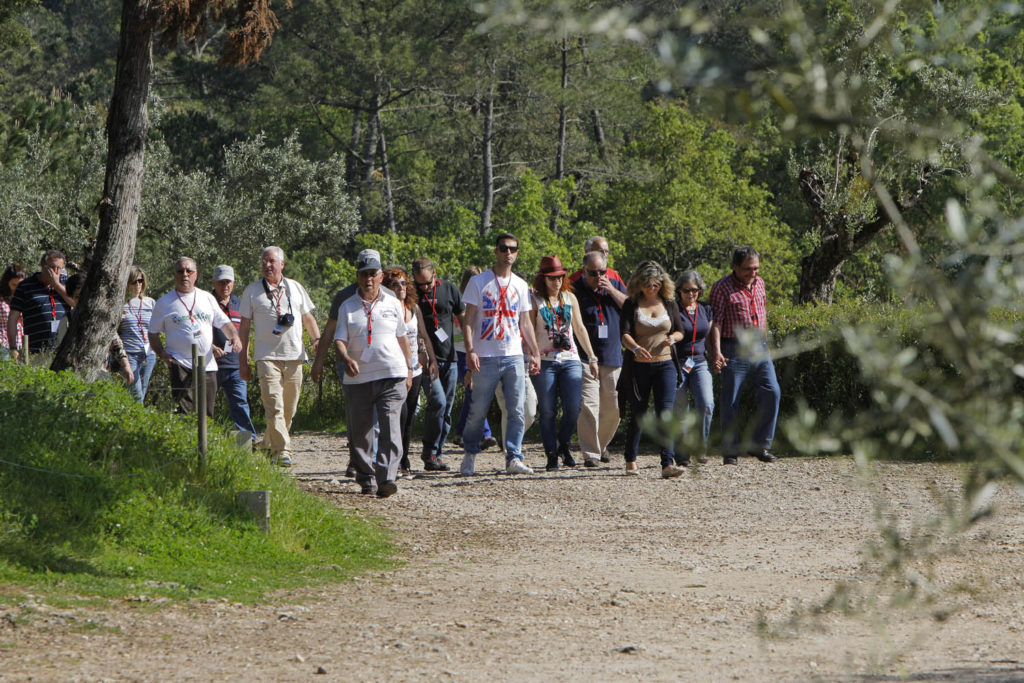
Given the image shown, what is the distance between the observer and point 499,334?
10.8 meters

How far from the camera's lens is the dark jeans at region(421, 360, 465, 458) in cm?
1157

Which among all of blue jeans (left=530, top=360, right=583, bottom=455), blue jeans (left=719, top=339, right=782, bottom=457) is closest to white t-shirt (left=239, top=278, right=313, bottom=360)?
blue jeans (left=530, top=360, right=583, bottom=455)

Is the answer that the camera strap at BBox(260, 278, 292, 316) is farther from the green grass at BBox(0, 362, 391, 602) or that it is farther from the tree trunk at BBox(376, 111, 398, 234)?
the tree trunk at BBox(376, 111, 398, 234)

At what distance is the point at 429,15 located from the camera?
41906mm

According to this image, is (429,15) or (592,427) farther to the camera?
(429,15)

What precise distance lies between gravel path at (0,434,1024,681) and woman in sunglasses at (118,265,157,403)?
3520 millimetres

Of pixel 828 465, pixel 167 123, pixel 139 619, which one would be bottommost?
pixel 139 619

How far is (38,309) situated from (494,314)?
4855mm

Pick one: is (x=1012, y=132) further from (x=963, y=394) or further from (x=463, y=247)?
(x=963, y=394)

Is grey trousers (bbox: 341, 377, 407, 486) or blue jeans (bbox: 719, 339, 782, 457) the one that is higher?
blue jeans (bbox: 719, 339, 782, 457)

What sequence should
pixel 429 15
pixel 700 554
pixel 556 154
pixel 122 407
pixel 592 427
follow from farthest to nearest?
A: pixel 556 154 → pixel 429 15 → pixel 592 427 → pixel 122 407 → pixel 700 554

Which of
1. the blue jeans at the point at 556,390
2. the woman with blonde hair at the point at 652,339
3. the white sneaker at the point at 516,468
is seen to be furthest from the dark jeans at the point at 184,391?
the woman with blonde hair at the point at 652,339

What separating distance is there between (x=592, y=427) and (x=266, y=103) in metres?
33.5

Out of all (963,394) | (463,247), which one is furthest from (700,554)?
(463,247)
